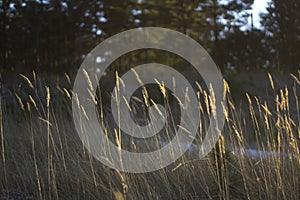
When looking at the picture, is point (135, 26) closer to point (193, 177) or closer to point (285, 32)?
point (285, 32)

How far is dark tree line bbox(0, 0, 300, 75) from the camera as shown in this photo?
1639cm

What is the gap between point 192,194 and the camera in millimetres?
2682

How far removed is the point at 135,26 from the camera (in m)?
17.9

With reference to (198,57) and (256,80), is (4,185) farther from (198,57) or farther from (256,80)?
(198,57)

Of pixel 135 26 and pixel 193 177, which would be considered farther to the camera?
pixel 135 26

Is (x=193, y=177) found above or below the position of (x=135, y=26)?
below

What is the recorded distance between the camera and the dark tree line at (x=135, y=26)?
53.8 ft

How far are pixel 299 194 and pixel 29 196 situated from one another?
189cm

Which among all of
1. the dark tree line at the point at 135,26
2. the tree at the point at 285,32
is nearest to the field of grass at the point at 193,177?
the dark tree line at the point at 135,26

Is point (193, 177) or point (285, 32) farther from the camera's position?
point (285, 32)

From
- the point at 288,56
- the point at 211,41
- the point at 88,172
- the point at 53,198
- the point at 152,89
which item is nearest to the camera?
the point at 53,198

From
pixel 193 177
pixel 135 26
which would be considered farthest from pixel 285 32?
pixel 193 177

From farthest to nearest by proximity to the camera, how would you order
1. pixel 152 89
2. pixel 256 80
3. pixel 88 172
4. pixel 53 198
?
pixel 256 80, pixel 152 89, pixel 88 172, pixel 53 198

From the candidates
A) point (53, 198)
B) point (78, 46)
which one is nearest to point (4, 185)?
point (53, 198)
